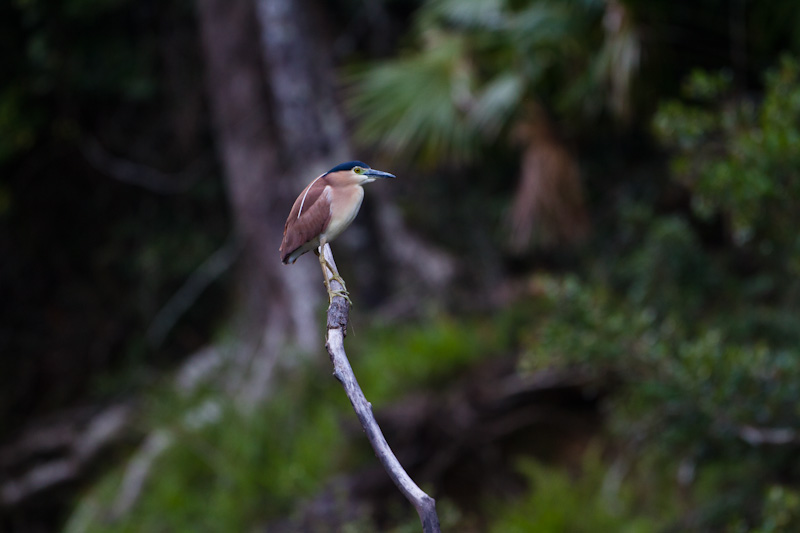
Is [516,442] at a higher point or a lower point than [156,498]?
lower

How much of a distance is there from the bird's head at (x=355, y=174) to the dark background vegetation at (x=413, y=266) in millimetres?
1506

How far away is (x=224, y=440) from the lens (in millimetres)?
5215

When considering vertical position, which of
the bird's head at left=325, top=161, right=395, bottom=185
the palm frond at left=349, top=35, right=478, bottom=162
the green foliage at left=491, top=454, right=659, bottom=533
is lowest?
the green foliage at left=491, top=454, right=659, bottom=533

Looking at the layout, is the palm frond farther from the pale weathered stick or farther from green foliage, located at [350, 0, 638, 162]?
the pale weathered stick

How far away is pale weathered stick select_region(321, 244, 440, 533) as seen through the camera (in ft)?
3.50

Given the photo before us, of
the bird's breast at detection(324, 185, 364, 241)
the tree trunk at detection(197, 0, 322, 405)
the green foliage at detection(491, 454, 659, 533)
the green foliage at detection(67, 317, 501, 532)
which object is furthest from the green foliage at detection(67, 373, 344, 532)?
the bird's breast at detection(324, 185, 364, 241)

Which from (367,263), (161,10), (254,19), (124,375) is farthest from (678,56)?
(124,375)

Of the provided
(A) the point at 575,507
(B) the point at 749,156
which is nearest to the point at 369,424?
(B) the point at 749,156

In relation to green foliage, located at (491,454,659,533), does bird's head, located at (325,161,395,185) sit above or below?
above

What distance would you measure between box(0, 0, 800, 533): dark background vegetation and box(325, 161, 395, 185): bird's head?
151cm

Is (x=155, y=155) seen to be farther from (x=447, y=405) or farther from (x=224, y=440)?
(x=447, y=405)

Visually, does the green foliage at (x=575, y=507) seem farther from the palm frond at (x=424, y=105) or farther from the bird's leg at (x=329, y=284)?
the bird's leg at (x=329, y=284)

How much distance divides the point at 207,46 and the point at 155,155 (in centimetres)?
168

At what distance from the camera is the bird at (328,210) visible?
1.32 metres
